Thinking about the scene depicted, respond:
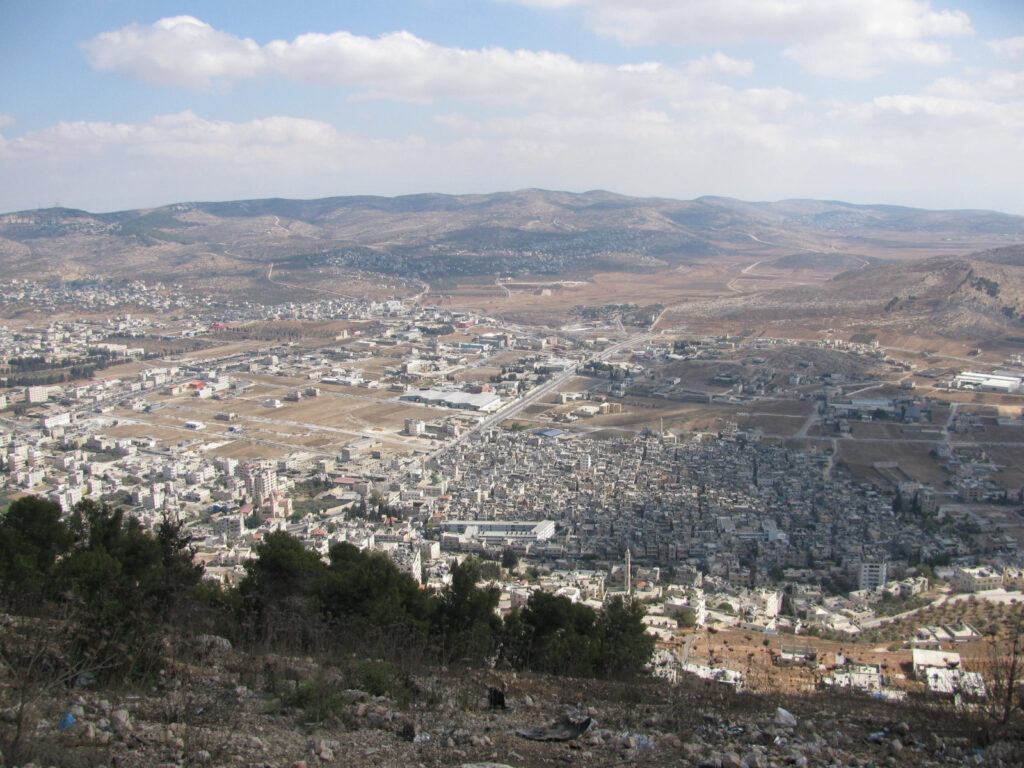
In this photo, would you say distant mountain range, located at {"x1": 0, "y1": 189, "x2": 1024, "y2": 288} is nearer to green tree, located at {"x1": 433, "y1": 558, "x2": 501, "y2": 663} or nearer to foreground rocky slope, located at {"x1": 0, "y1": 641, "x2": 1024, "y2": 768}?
green tree, located at {"x1": 433, "y1": 558, "x2": 501, "y2": 663}

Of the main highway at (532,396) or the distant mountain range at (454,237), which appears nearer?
the main highway at (532,396)

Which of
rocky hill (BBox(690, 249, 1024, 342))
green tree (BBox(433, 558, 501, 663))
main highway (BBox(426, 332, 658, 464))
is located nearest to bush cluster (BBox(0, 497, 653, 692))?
green tree (BBox(433, 558, 501, 663))

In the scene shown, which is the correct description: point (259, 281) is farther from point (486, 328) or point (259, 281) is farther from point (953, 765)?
point (953, 765)

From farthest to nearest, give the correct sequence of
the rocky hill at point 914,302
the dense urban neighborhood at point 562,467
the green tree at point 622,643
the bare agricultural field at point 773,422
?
the rocky hill at point 914,302 < the bare agricultural field at point 773,422 < the dense urban neighborhood at point 562,467 < the green tree at point 622,643

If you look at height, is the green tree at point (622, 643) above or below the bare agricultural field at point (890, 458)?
above

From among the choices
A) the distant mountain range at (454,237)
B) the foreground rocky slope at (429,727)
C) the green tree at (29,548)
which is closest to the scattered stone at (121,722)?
the foreground rocky slope at (429,727)

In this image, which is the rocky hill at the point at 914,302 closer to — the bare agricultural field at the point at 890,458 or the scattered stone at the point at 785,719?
the bare agricultural field at the point at 890,458

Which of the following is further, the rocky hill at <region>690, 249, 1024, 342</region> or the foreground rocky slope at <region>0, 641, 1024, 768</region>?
the rocky hill at <region>690, 249, 1024, 342</region>
